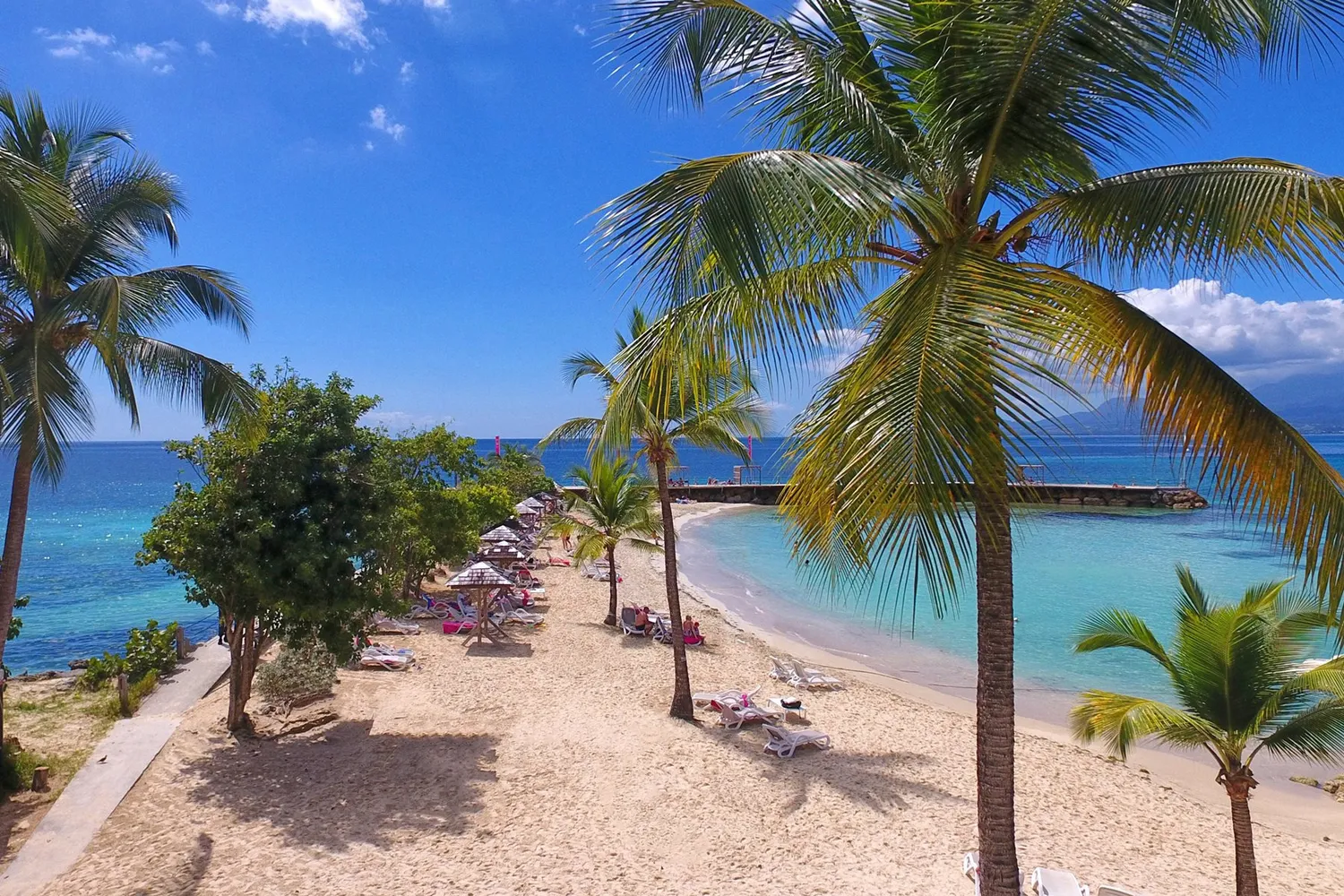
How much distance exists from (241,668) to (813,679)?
9.93 metres

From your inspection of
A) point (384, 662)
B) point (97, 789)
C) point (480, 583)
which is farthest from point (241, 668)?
point (480, 583)

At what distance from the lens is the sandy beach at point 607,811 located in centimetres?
672

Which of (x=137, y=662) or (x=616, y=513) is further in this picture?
(x=616, y=513)

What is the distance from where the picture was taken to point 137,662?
12.8m

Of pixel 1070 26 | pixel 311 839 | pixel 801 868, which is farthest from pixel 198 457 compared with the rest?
pixel 1070 26

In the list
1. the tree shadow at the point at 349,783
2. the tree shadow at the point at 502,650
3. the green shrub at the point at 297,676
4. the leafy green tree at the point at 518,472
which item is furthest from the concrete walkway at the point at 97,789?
the leafy green tree at the point at 518,472

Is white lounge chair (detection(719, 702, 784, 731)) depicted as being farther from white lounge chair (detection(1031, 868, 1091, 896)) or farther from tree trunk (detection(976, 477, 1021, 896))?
tree trunk (detection(976, 477, 1021, 896))

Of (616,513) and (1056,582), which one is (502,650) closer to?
(616,513)

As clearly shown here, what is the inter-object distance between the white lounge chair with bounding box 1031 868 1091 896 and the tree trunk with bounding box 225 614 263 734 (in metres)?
9.32

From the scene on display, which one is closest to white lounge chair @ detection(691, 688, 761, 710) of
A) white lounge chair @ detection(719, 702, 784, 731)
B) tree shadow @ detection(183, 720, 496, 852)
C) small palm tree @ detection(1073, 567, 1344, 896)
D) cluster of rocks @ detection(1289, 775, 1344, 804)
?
white lounge chair @ detection(719, 702, 784, 731)

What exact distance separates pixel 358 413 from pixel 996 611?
8.24 m

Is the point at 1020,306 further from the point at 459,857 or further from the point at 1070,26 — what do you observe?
the point at 459,857

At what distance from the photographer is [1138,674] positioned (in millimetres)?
17125

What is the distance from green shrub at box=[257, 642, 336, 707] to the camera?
10.8m
